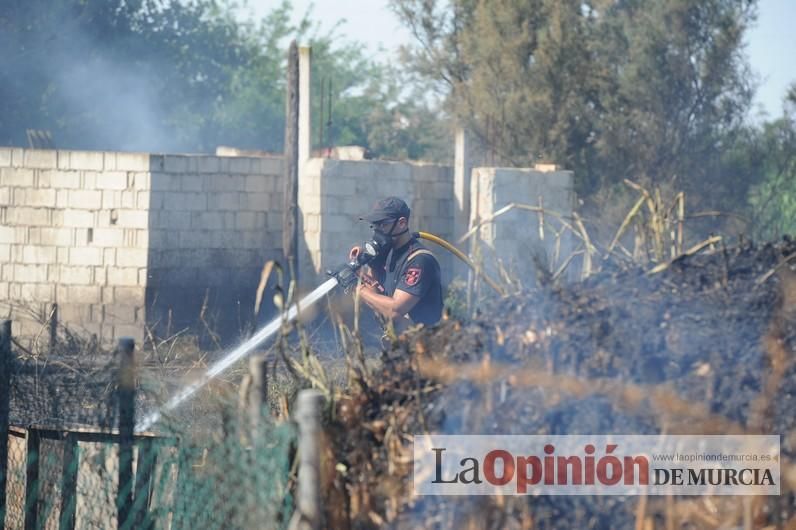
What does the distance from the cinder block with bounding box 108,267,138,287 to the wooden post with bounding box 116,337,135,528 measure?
8118mm

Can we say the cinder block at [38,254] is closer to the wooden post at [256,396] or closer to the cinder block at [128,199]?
the cinder block at [128,199]

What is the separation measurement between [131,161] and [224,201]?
1.07 meters

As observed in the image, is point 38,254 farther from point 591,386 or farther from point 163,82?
point 163,82

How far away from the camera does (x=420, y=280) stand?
A: 5.77 meters

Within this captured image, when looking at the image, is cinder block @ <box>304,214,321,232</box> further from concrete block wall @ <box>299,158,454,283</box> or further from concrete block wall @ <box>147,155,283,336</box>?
concrete block wall @ <box>147,155,283,336</box>

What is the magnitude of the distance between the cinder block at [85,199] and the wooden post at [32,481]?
7911mm

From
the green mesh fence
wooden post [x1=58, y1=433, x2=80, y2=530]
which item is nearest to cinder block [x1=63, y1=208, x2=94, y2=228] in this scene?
the green mesh fence

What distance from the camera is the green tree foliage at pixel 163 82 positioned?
69.8 feet

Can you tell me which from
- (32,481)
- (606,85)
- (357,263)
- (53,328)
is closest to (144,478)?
(32,481)

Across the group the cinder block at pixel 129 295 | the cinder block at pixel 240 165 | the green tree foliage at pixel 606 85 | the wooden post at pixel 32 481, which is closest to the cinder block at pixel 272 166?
the cinder block at pixel 240 165

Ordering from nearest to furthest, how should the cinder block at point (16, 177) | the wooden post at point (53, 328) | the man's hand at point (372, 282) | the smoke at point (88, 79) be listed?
the man's hand at point (372, 282), the wooden post at point (53, 328), the cinder block at point (16, 177), the smoke at point (88, 79)

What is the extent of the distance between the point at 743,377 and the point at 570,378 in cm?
48

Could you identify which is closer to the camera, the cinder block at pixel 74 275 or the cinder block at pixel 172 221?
the cinder block at pixel 172 221

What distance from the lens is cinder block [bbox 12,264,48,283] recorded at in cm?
1216
